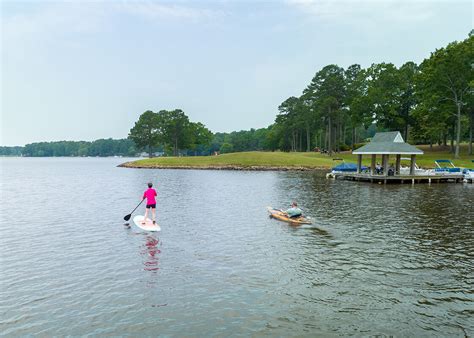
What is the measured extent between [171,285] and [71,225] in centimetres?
1398

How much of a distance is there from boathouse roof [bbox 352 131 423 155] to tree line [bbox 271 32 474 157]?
1114 inches

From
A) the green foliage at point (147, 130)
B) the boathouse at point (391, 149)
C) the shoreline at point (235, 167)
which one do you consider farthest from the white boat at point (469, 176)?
the green foliage at point (147, 130)

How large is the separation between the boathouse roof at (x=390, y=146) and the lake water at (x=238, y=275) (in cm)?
2530

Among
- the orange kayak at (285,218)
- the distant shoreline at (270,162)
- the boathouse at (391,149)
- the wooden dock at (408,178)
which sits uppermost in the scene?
the boathouse at (391,149)

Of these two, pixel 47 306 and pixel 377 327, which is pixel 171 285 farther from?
pixel 377 327

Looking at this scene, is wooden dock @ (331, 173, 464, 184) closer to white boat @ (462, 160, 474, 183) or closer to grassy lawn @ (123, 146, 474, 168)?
white boat @ (462, 160, 474, 183)

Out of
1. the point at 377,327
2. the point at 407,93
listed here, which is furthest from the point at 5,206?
the point at 407,93

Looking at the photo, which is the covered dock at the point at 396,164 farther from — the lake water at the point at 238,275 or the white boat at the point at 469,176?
the lake water at the point at 238,275

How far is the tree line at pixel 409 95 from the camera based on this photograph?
257 feet

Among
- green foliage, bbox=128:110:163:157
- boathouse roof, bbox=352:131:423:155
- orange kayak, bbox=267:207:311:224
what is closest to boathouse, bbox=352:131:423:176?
boathouse roof, bbox=352:131:423:155

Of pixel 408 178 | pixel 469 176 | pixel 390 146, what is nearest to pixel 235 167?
pixel 390 146

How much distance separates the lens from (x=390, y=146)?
176ft

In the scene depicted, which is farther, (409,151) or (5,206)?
(409,151)

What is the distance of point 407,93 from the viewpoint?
3792 inches
